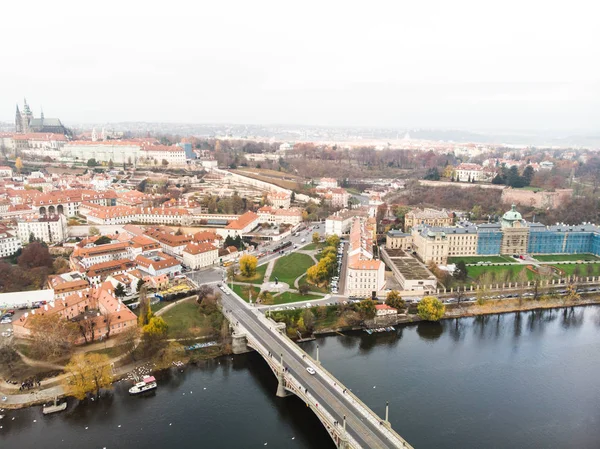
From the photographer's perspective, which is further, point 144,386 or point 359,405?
point 144,386

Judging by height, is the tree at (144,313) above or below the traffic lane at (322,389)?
above

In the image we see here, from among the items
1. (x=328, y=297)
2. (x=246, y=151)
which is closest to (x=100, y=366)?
(x=328, y=297)

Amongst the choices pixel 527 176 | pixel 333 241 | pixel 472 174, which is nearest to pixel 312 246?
pixel 333 241

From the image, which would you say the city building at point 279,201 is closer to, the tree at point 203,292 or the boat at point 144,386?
the tree at point 203,292

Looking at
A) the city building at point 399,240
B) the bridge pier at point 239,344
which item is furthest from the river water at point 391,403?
the city building at point 399,240

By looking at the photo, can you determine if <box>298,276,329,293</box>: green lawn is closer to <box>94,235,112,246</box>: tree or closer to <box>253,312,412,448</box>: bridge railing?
<box>253,312,412,448</box>: bridge railing

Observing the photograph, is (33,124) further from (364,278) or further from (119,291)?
(364,278)

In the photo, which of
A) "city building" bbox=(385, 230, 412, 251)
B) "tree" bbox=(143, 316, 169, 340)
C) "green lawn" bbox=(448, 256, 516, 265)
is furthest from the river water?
"city building" bbox=(385, 230, 412, 251)
